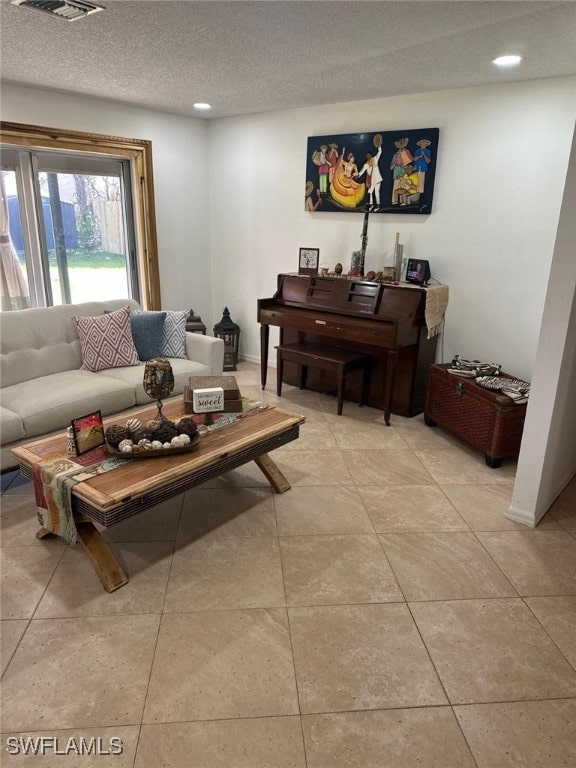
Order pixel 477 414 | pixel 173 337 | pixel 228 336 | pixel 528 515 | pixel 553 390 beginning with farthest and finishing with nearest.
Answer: pixel 228 336 < pixel 173 337 < pixel 477 414 < pixel 528 515 < pixel 553 390

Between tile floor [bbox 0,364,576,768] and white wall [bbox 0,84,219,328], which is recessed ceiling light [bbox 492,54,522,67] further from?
white wall [bbox 0,84,219,328]

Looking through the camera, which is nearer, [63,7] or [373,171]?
[63,7]

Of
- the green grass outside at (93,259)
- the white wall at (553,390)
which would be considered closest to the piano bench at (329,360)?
the white wall at (553,390)

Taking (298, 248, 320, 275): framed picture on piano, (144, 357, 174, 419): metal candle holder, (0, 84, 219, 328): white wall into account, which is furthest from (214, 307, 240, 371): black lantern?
(144, 357, 174, 419): metal candle holder

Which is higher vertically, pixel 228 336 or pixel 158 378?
pixel 158 378

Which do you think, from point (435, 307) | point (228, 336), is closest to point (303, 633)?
point (435, 307)

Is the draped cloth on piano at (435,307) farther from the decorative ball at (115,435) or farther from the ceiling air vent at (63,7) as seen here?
the ceiling air vent at (63,7)

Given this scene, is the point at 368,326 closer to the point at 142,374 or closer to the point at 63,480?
the point at 142,374

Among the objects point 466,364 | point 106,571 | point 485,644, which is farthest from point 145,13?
point 485,644

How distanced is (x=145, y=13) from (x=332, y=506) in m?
2.51

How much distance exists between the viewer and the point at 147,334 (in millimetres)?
3666

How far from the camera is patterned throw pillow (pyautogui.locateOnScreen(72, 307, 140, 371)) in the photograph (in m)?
3.40

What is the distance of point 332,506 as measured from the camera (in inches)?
105

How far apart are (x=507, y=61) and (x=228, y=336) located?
10.5 ft
